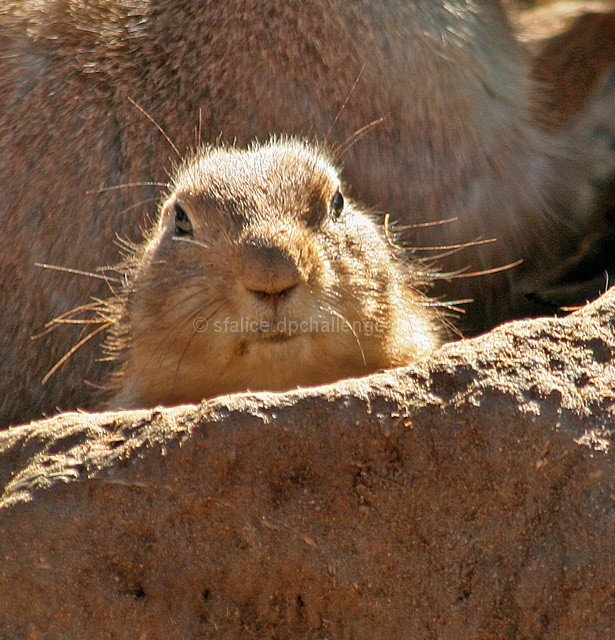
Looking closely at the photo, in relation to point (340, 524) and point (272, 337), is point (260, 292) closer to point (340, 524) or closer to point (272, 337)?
point (272, 337)

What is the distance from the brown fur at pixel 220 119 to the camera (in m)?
4.97

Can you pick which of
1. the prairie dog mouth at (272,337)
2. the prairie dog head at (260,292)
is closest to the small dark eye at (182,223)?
the prairie dog head at (260,292)

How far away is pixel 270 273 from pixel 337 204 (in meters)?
0.97

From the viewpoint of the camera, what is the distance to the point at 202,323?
3562mm

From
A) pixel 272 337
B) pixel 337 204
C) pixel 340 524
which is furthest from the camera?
pixel 337 204

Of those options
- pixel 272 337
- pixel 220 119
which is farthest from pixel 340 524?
pixel 220 119

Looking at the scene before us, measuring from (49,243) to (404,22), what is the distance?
2.18 m

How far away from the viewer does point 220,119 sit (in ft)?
16.4

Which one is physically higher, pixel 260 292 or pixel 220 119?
pixel 220 119

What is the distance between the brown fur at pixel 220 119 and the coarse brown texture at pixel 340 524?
7.16ft

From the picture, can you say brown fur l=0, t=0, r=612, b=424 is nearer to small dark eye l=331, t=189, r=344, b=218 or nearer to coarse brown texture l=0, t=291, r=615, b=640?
small dark eye l=331, t=189, r=344, b=218

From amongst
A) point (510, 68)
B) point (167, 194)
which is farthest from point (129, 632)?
point (510, 68)

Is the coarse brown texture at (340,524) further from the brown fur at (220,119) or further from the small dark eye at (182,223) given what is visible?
the brown fur at (220,119)

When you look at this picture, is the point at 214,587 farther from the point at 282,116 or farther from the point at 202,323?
the point at 282,116
